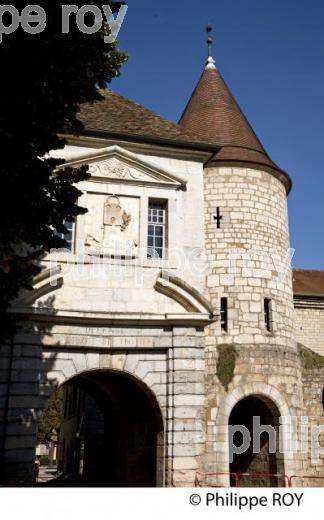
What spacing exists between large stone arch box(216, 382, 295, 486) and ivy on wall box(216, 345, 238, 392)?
289 millimetres

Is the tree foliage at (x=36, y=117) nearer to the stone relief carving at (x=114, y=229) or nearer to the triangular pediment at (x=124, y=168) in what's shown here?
the stone relief carving at (x=114, y=229)

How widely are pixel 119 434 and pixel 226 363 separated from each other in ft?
12.7

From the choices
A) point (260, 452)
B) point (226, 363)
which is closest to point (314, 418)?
point (260, 452)

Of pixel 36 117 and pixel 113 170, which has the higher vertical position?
pixel 113 170

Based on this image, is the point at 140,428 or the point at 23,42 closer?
the point at 23,42

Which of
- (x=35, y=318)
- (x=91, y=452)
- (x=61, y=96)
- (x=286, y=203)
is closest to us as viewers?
(x=61, y=96)

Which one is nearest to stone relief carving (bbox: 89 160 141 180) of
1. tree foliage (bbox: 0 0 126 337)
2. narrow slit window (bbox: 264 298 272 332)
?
tree foliage (bbox: 0 0 126 337)

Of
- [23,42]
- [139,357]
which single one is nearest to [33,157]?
[23,42]

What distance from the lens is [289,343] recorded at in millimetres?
12797

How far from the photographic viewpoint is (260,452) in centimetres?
1254

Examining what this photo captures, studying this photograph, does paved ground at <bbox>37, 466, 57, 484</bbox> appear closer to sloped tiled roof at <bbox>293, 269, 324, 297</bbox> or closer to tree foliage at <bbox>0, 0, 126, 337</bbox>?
sloped tiled roof at <bbox>293, 269, 324, 297</bbox>

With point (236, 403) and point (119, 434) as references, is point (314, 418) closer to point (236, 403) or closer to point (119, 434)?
point (236, 403)

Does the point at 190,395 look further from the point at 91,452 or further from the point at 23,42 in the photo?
the point at 91,452

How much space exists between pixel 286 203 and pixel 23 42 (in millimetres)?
9633
